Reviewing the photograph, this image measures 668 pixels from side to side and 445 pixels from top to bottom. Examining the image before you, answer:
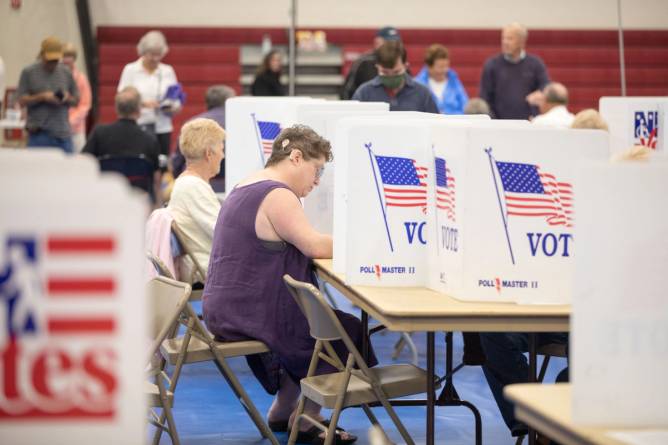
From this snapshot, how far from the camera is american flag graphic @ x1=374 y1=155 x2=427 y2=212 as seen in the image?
354 centimetres

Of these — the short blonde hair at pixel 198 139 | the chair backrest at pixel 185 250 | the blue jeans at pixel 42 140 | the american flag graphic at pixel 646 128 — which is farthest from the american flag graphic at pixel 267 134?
the blue jeans at pixel 42 140

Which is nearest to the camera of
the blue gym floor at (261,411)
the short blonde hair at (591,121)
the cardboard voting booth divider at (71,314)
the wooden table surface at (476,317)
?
the cardboard voting booth divider at (71,314)

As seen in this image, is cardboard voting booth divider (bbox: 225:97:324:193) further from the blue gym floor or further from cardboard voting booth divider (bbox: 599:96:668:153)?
cardboard voting booth divider (bbox: 599:96:668:153)

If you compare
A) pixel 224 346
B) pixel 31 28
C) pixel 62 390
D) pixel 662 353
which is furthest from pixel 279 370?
pixel 31 28

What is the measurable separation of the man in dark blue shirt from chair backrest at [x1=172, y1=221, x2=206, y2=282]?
4.08 m

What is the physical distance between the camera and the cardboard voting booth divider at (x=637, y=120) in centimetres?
483

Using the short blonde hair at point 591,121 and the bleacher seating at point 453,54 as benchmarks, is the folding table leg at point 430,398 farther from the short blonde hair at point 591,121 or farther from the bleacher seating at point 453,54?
the bleacher seating at point 453,54

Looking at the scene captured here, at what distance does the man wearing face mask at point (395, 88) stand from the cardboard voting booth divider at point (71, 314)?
541 cm

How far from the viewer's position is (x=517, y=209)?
3.14 metres

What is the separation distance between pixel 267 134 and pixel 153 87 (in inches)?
173

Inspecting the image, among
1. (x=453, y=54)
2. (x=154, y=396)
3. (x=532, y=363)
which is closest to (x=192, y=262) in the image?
(x=154, y=396)

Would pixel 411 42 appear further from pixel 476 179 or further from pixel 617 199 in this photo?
pixel 617 199

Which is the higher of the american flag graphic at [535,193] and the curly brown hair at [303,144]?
the curly brown hair at [303,144]

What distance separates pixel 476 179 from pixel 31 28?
9.20 meters
